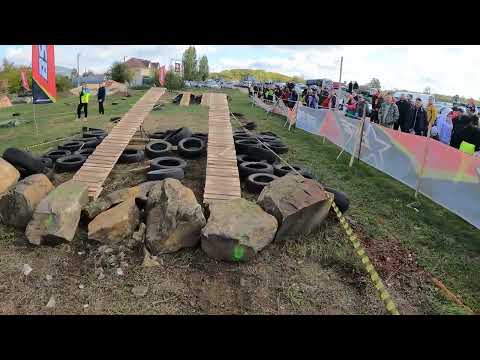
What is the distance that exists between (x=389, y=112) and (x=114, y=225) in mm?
10349

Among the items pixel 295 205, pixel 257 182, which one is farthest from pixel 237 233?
pixel 257 182

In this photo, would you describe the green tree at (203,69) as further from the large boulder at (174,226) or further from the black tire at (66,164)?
the large boulder at (174,226)

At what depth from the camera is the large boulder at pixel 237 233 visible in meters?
4.62

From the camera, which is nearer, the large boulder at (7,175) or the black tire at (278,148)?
the large boulder at (7,175)

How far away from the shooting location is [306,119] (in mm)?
15258

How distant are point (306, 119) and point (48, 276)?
1262cm

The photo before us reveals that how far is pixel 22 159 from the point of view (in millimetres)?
7102

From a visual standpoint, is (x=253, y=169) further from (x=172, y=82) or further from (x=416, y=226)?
(x=172, y=82)

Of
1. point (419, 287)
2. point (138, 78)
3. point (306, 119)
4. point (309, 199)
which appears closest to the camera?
point (419, 287)

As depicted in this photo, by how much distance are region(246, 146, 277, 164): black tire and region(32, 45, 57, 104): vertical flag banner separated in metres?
7.16

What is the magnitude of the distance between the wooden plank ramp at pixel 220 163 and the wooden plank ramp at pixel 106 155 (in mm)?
2048

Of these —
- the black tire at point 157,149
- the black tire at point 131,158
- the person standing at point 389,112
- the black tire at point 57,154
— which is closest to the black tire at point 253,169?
the black tire at point 157,149
